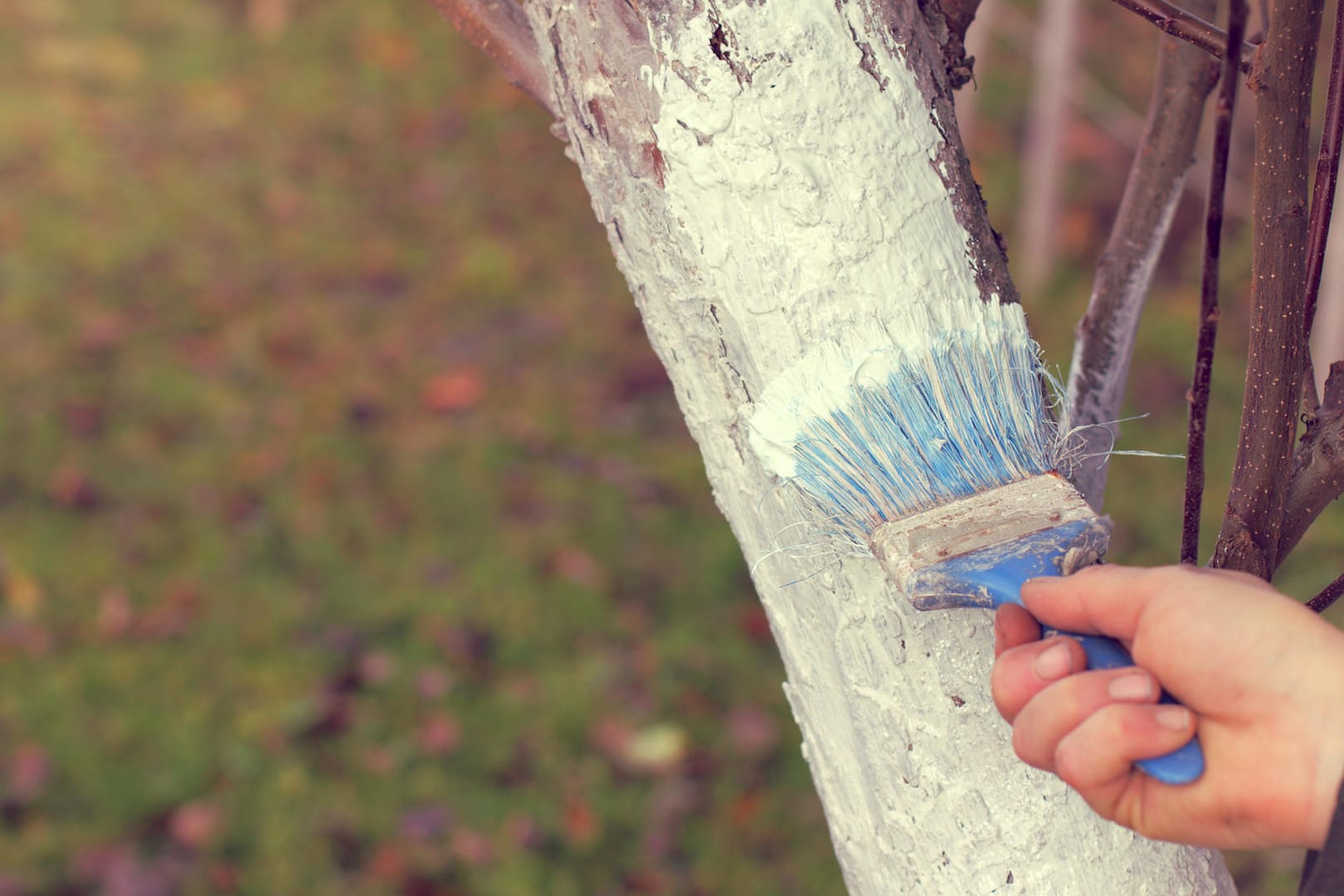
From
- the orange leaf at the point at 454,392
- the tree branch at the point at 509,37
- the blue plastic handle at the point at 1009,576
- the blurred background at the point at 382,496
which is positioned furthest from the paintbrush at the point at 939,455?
the orange leaf at the point at 454,392

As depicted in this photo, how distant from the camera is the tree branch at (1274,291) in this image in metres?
0.74

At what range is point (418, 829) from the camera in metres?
2.21

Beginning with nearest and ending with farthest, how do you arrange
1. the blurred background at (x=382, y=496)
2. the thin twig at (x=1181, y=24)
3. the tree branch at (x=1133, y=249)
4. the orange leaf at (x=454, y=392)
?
the thin twig at (x=1181, y=24) < the tree branch at (x=1133, y=249) < the blurred background at (x=382, y=496) < the orange leaf at (x=454, y=392)

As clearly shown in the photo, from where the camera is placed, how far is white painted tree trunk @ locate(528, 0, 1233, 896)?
0.74 metres

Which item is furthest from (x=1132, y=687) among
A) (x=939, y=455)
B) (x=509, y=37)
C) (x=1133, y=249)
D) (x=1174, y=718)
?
(x=509, y=37)

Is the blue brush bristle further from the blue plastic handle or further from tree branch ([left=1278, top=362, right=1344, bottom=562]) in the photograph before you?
tree branch ([left=1278, top=362, right=1344, bottom=562])

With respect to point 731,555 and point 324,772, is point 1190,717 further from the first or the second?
point 731,555

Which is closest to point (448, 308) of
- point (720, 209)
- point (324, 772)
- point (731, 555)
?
point (731, 555)

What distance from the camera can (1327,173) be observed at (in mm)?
803

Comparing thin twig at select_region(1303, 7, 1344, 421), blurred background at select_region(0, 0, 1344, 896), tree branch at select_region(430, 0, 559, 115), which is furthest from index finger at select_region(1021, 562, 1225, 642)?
blurred background at select_region(0, 0, 1344, 896)

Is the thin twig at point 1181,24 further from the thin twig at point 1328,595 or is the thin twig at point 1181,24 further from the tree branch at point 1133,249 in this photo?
the thin twig at point 1328,595

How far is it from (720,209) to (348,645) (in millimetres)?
2090

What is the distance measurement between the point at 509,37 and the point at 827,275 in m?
0.40

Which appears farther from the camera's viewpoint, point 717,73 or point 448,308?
point 448,308
